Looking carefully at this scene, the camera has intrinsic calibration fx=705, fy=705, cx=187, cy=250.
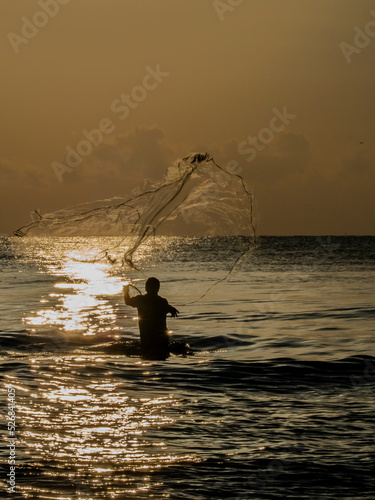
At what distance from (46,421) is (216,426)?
8.06 feet

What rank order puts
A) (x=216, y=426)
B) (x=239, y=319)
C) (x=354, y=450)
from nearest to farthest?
Answer: (x=354, y=450), (x=216, y=426), (x=239, y=319)

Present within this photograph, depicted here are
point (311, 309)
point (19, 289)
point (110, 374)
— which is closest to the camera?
point (110, 374)

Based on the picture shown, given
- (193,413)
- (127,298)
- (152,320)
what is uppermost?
(127,298)

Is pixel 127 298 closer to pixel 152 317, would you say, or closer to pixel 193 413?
pixel 152 317

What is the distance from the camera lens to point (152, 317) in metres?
15.6

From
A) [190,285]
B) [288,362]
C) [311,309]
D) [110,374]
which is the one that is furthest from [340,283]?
[110,374]

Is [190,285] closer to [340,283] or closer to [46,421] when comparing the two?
[340,283]

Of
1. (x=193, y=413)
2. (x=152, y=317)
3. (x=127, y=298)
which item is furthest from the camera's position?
(x=152, y=317)

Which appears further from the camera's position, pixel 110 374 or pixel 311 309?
pixel 311 309

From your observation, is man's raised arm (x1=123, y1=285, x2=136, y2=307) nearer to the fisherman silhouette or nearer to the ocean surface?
the fisherman silhouette

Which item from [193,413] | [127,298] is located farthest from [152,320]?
[193,413]

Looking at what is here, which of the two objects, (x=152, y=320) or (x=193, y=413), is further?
(x=152, y=320)

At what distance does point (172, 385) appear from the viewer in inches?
504

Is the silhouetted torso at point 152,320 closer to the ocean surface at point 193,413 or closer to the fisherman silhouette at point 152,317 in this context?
the fisherman silhouette at point 152,317
